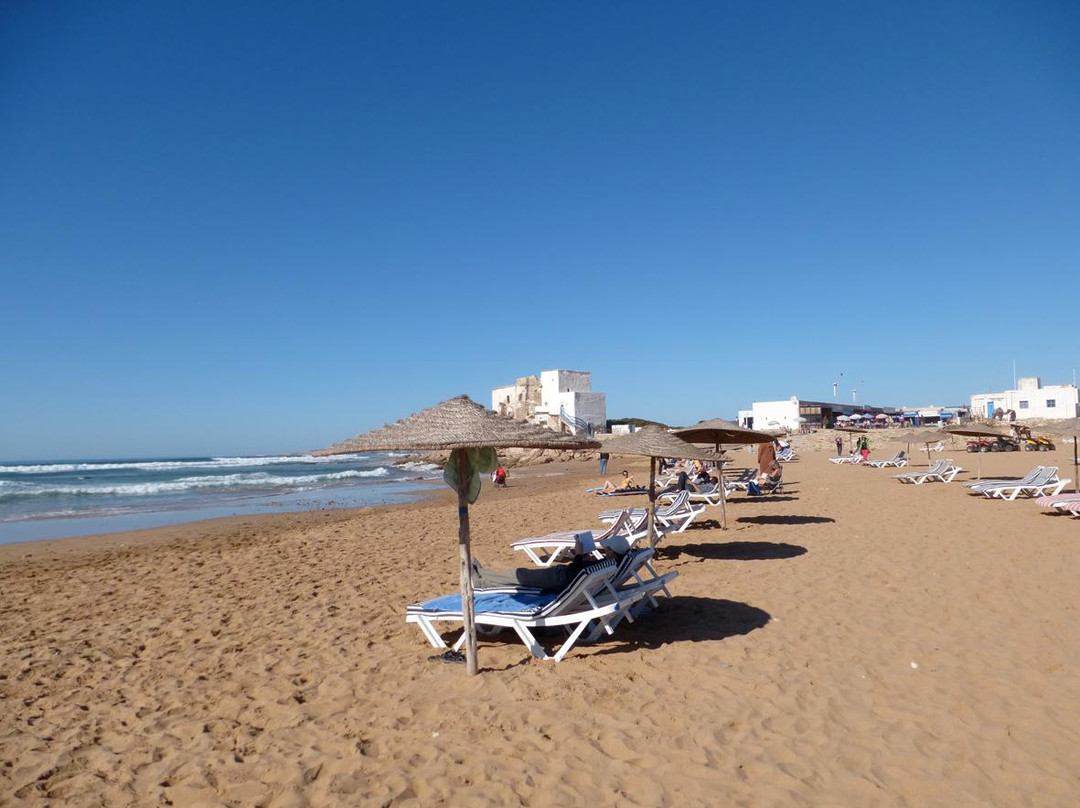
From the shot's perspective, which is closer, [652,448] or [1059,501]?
[652,448]

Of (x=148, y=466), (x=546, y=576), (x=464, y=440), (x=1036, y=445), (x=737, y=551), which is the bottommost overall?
(x=737, y=551)

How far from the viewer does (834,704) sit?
A: 3734mm

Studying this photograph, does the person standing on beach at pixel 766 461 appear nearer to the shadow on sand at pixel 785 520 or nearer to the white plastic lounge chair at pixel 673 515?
the shadow on sand at pixel 785 520

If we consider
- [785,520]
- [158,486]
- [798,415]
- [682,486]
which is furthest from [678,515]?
[798,415]

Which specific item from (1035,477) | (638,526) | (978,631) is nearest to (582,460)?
(1035,477)

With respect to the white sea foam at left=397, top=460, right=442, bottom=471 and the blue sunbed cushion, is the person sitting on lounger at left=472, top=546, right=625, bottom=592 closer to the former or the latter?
the blue sunbed cushion

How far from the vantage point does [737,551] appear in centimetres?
822

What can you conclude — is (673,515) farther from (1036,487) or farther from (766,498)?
(1036,487)

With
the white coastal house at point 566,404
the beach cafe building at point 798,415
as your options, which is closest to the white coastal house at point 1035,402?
the beach cafe building at point 798,415

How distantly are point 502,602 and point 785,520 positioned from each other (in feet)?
23.8

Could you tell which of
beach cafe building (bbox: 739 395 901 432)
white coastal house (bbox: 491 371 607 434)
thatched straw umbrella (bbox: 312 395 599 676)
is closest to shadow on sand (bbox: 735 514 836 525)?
thatched straw umbrella (bbox: 312 395 599 676)

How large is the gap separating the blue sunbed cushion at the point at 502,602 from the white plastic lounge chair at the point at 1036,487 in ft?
36.4

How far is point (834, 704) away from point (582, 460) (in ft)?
136

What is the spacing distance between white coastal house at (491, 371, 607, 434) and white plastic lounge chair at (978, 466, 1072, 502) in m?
38.2
